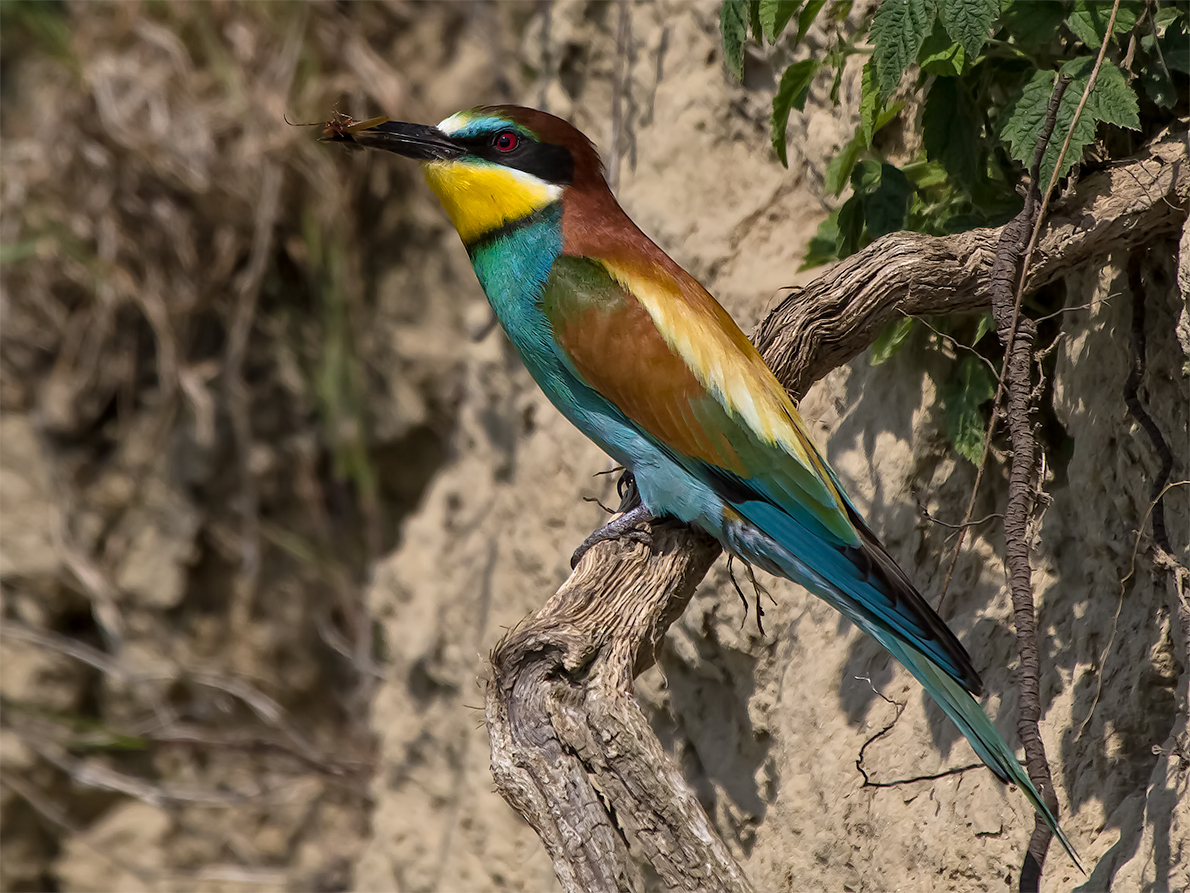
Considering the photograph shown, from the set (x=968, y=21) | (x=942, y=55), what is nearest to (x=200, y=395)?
(x=942, y=55)

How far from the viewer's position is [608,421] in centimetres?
205

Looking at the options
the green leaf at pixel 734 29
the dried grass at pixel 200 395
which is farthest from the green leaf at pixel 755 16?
Result: the dried grass at pixel 200 395

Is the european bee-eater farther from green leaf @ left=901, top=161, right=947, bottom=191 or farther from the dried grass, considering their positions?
the dried grass

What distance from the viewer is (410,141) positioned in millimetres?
2225

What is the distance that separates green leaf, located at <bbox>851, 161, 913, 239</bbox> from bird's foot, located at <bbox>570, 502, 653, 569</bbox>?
544 millimetres

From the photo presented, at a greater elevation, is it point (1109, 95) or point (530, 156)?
point (530, 156)

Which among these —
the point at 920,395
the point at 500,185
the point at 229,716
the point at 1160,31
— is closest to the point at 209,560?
the point at 229,716

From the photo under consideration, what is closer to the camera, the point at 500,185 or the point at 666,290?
the point at 666,290

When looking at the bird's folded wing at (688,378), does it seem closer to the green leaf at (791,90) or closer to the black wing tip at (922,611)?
the black wing tip at (922,611)

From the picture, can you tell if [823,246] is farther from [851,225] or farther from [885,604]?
[885,604]

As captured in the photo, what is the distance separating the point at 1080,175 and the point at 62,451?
3029mm

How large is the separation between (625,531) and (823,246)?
0.63m

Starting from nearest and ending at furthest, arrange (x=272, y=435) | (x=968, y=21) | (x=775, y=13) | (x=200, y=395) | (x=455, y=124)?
(x=968, y=21) < (x=775, y=13) < (x=455, y=124) < (x=200, y=395) < (x=272, y=435)

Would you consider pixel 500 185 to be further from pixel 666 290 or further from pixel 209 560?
pixel 209 560
